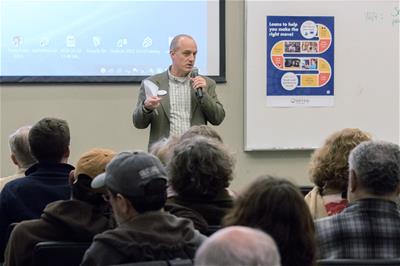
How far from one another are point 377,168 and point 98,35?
348 centimetres

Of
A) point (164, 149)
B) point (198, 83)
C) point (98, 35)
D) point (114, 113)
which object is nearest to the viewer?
point (164, 149)

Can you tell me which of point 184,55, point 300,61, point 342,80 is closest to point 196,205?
point 184,55

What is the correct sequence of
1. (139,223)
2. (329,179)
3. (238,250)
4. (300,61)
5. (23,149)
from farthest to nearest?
(300,61) < (23,149) < (329,179) < (139,223) < (238,250)

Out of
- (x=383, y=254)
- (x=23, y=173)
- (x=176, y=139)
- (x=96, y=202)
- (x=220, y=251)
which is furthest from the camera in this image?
(x=23, y=173)

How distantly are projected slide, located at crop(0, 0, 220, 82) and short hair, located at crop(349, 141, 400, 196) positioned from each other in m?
3.28

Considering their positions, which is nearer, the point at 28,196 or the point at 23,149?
the point at 28,196

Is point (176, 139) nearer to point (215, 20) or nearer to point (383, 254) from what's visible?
point (383, 254)

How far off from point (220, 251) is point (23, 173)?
2.37 meters

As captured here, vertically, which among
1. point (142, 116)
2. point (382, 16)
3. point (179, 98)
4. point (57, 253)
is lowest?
point (57, 253)

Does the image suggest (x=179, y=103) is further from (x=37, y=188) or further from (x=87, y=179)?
(x=87, y=179)

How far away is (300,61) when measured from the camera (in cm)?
584

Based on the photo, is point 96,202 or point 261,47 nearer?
point 96,202

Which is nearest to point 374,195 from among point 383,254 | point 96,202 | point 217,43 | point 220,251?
point 383,254

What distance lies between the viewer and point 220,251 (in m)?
1.18
